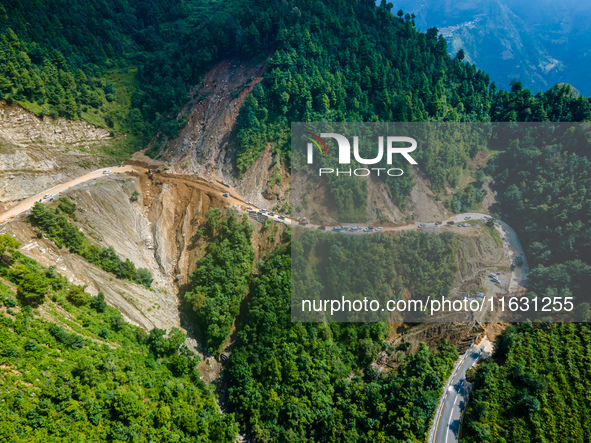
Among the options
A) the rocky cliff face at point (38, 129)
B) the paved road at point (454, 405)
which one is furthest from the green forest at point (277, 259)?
the rocky cliff face at point (38, 129)

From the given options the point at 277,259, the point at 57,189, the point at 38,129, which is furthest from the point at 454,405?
the point at 38,129

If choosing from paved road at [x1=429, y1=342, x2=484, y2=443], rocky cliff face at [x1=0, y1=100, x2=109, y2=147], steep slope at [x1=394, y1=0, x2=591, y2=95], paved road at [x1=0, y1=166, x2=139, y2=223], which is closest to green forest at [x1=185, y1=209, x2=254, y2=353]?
paved road at [x1=0, y1=166, x2=139, y2=223]

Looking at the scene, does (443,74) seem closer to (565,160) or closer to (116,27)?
(565,160)

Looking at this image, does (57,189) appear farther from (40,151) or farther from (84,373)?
(84,373)

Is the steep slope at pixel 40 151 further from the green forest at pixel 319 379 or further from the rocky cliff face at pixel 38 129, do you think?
the green forest at pixel 319 379

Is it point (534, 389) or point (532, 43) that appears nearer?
point (534, 389)

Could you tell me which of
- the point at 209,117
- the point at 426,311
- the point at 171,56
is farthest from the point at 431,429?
the point at 171,56

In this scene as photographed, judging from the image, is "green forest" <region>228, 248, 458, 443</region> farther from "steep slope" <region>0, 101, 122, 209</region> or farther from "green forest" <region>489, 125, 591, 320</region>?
"steep slope" <region>0, 101, 122, 209</region>
